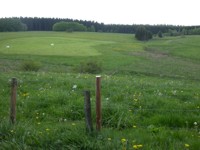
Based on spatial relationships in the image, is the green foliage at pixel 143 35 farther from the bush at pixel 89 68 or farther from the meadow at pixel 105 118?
the meadow at pixel 105 118

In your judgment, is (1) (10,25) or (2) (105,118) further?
(1) (10,25)

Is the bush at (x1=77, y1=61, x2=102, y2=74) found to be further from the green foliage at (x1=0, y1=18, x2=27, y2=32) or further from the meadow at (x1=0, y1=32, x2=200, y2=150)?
the green foliage at (x1=0, y1=18, x2=27, y2=32)

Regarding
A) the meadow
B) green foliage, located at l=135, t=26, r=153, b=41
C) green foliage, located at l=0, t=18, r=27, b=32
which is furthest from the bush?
green foliage, located at l=0, t=18, r=27, b=32

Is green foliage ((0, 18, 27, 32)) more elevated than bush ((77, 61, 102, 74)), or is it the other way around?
green foliage ((0, 18, 27, 32))

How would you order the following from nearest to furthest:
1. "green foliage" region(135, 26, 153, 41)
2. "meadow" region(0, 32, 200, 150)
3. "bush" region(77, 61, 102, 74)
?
1. "meadow" region(0, 32, 200, 150)
2. "bush" region(77, 61, 102, 74)
3. "green foliage" region(135, 26, 153, 41)

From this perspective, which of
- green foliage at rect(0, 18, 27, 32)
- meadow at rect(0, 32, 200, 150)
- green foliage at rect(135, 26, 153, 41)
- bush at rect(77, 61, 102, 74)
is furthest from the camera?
green foliage at rect(0, 18, 27, 32)

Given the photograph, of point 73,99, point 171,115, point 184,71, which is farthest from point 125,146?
point 184,71

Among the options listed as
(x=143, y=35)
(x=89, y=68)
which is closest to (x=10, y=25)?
(x=143, y=35)

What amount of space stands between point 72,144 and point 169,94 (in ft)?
20.8

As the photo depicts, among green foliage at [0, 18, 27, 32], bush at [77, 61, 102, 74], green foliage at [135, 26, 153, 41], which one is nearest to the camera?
bush at [77, 61, 102, 74]

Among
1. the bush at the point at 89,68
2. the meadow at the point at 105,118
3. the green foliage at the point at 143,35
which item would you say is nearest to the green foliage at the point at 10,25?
the green foliage at the point at 143,35

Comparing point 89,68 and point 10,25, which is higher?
point 10,25

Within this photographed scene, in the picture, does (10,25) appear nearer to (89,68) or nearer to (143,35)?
(143,35)

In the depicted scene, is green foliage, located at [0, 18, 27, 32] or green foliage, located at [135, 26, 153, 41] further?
green foliage, located at [0, 18, 27, 32]
